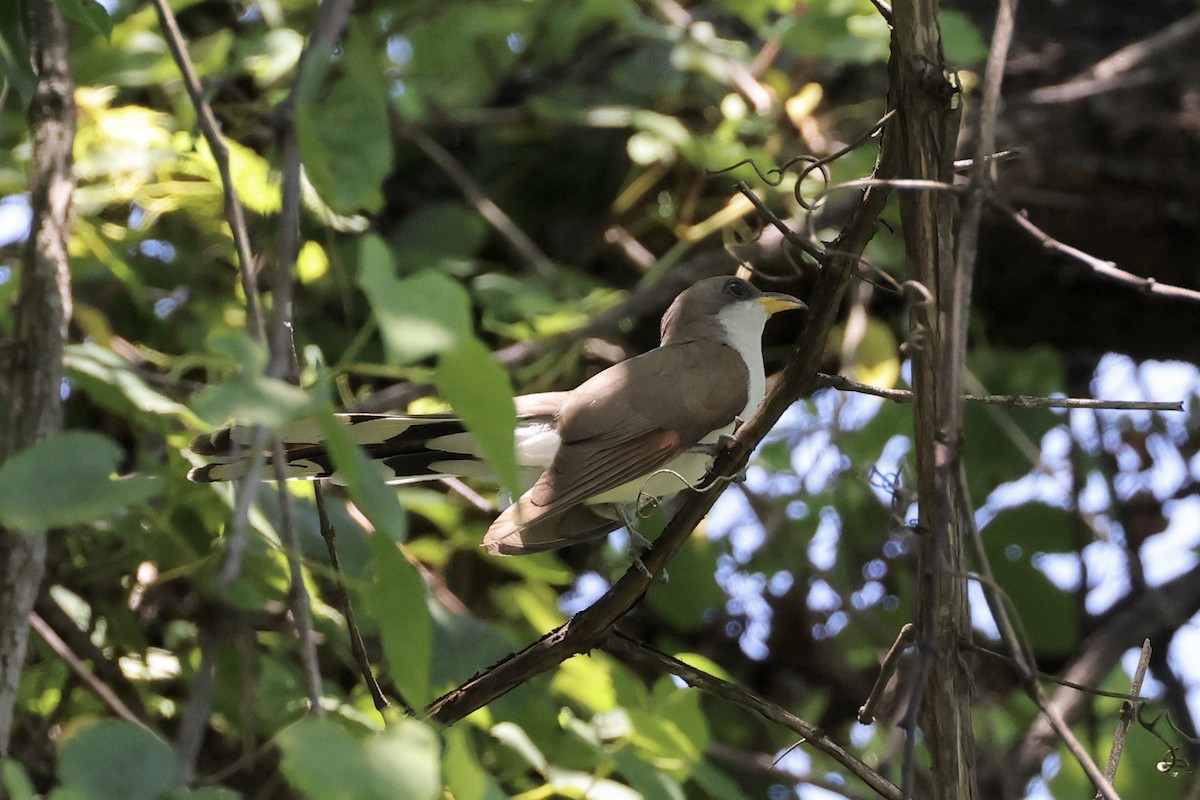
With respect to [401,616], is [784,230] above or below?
above

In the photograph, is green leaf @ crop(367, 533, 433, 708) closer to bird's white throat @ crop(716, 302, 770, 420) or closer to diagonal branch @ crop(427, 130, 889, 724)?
diagonal branch @ crop(427, 130, 889, 724)

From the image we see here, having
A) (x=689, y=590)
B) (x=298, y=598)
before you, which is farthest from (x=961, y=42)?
(x=298, y=598)

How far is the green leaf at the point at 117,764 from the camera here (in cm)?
120

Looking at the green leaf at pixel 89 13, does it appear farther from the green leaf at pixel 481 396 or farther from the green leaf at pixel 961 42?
the green leaf at pixel 961 42

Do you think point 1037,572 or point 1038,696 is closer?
point 1038,696

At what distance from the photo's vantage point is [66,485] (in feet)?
4.10

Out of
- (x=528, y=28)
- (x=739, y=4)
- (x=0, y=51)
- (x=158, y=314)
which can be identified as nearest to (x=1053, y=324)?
(x=739, y=4)

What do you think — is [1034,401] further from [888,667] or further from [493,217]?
[493,217]

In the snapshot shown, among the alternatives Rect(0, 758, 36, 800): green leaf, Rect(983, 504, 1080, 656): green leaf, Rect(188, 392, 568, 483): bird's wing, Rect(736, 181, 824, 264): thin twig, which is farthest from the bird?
Rect(983, 504, 1080, 656): green leaf

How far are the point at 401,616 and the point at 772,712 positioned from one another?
927mm

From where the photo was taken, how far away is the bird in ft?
8.23

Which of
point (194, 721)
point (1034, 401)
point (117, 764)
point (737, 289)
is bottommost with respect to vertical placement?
point (737, 289)

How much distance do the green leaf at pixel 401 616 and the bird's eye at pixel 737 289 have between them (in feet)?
8.54

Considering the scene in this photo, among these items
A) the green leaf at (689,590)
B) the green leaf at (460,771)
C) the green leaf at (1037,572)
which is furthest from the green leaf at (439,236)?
the green leaf at (460,771)
